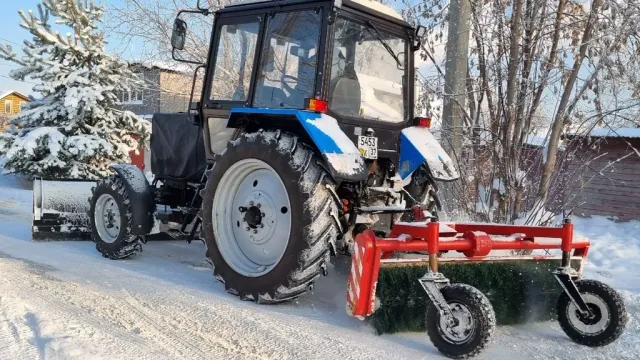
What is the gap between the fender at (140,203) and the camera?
20.0ft

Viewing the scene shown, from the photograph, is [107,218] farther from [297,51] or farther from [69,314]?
[297,51]

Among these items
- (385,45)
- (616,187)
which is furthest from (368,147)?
(616,187)

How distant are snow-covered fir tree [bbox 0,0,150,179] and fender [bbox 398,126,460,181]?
1011 cm

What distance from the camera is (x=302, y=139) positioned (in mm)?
4746

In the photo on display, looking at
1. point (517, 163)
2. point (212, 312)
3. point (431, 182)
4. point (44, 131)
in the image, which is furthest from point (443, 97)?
point (44, 131)

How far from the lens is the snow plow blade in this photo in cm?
720

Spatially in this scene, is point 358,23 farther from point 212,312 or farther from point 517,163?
point 517,163

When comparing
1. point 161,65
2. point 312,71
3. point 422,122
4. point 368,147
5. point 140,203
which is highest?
point 161,65

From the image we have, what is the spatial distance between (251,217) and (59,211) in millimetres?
3569

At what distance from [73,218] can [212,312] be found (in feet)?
12.7

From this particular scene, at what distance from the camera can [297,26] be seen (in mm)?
4973

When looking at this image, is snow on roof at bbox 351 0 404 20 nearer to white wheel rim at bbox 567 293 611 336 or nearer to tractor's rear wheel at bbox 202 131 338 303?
tractor's rear wheel at bbox 202 131 338 303

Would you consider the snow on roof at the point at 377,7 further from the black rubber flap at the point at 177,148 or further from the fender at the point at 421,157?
the black rubber flap at the point at 177,148

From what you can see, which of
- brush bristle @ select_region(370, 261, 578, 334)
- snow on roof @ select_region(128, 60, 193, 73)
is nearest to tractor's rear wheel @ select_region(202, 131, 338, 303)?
brush bristle @ select_region(370, 261, 578, 334)
